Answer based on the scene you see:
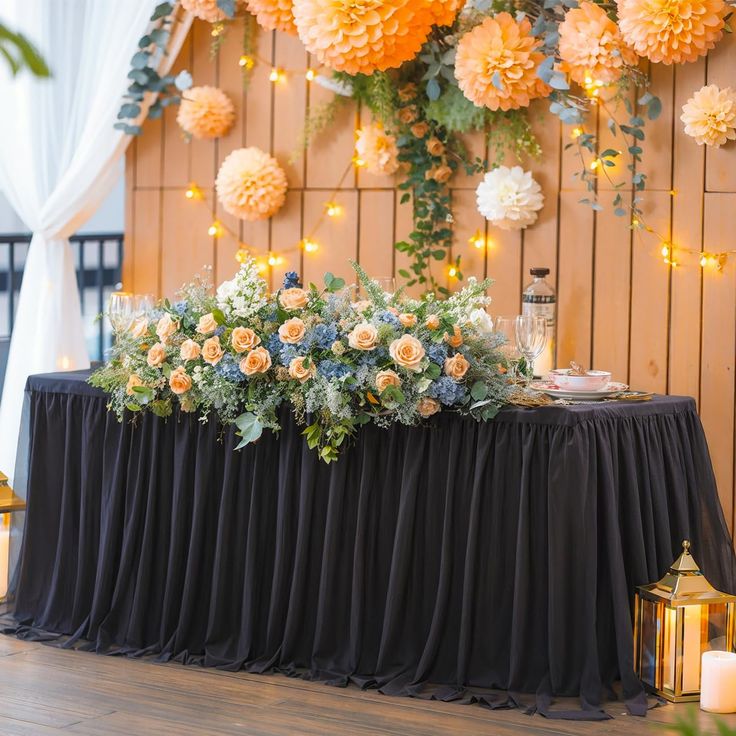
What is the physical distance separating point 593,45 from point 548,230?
67 cm

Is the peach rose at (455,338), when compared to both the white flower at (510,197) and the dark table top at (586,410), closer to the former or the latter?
the dark table top at (586,410)

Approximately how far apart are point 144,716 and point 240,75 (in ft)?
8.76

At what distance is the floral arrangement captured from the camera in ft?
8.57

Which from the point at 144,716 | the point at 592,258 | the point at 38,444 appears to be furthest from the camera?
the point at 592,258

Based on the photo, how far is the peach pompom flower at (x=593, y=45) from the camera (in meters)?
3.34

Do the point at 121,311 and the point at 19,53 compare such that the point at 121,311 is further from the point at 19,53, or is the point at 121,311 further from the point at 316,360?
the point at 19,53

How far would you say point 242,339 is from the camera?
2.71 meters

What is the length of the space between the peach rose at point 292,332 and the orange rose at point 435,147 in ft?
4.55

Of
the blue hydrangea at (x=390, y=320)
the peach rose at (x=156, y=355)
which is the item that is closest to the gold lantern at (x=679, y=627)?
the blue hydrangea at (x=390, y=320)

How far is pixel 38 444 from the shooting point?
3197mm

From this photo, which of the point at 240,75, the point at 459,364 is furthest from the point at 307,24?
the point at 459,364

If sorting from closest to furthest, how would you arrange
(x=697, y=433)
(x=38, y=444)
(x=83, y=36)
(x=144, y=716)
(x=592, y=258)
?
(x=144, y=716) < (x=697, y=433) < (x=38, y=444) < (x=592, y=258) < (x=83, y=36)

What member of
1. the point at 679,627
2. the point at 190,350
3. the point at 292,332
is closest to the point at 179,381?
the point at 190,350

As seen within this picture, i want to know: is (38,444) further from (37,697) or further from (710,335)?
(710,335)
